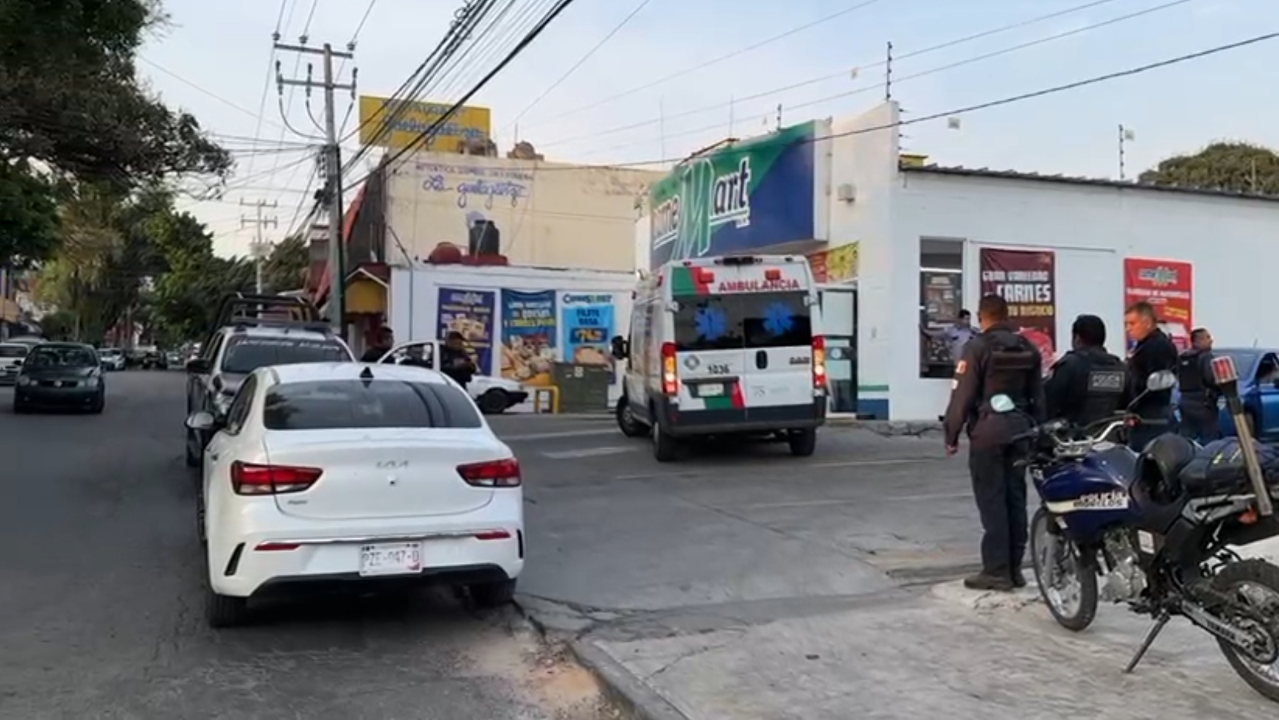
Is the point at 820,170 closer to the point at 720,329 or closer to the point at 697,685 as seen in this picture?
the point at 720,329

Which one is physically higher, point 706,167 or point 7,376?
point 706,167

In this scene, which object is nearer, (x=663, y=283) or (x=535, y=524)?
(x=535, y=524)

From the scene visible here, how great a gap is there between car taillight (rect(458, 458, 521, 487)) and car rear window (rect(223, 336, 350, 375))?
7.60 m

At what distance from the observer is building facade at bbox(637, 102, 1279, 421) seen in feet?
65.0

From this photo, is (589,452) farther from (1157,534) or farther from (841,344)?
(1157,534)

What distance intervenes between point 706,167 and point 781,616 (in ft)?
60.3

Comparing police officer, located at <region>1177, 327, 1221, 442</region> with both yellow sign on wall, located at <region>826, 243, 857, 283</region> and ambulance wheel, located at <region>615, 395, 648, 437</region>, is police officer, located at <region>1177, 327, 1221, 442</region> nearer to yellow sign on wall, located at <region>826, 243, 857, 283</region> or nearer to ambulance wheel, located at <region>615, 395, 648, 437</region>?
ambulance wheel, located at <region>615, 395, 648, 437</region>

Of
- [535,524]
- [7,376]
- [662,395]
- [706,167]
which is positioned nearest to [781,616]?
[535,524]

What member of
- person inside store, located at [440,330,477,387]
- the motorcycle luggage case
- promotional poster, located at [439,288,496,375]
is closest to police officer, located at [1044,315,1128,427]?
the motorcycle luggage case

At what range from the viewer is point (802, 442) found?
15.4 metres

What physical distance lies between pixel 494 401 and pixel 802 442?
11604mm

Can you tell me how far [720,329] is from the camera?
47.8 feet

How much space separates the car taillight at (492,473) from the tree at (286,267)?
188ft

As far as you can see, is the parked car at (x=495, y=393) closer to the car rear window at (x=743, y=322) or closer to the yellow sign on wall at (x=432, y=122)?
the car rear window at (x=743, y=322)
